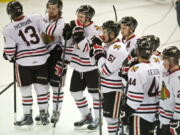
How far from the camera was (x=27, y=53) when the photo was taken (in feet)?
15.4

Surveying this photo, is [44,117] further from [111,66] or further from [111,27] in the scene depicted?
[111,27]

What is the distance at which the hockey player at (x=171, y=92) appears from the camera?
3.53 m

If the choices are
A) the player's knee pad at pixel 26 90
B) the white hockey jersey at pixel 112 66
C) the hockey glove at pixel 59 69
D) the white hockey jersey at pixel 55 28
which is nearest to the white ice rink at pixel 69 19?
the player's knee pad at pixel 26 90

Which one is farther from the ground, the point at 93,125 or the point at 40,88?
the point at 40,88

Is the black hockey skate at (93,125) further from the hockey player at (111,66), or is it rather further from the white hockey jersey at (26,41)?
the white hockey jersey at (26,41)

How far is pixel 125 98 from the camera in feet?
12.9

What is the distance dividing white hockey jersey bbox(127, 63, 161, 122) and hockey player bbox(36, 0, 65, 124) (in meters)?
1.25

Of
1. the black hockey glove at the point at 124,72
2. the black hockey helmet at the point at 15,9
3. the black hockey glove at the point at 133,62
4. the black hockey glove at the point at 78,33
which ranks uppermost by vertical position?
the black hockey helmet at the point at 15,9

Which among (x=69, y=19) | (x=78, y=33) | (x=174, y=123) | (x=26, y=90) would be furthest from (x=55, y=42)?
(x=69, y=19)

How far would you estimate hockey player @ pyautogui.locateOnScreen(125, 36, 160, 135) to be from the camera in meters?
3.56

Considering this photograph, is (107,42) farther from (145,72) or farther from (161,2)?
(161,2)

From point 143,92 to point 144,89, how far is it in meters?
0.03

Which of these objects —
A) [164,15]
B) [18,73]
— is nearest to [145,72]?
[18,73]

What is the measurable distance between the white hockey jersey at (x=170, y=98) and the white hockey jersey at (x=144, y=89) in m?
0.06
